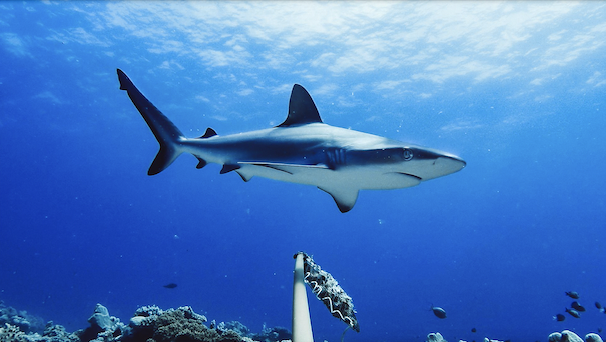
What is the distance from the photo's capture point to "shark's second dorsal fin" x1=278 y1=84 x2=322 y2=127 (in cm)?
459

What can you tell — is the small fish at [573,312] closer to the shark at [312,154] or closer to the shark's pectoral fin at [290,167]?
the shark at [312,154]

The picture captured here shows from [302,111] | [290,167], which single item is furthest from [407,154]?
[302,111]

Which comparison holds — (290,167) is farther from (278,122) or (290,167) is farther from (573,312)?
(278,122)

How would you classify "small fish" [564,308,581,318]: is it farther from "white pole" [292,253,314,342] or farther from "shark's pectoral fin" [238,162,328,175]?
"white pole" [292,253,314,342]

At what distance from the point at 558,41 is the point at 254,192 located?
5821cm

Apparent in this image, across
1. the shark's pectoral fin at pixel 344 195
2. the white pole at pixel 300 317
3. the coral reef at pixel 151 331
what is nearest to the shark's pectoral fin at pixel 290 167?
the shark's pectoral fin at pixel 344 195

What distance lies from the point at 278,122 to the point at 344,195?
2650 cm

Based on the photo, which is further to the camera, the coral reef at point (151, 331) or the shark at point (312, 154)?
the coral reef at point (151, 331)

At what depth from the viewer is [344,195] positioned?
14.5 ft

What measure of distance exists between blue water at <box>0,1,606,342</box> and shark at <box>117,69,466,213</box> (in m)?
16.3

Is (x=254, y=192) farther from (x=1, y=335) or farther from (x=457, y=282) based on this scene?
(x=457, y=282)

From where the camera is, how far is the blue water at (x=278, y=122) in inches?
803

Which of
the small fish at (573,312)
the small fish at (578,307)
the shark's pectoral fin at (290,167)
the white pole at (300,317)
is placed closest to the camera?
the white pole at (300,317)

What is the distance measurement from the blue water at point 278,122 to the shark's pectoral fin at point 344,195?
17.0 metres
